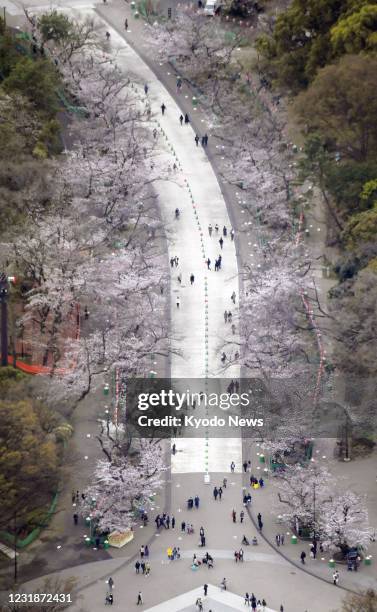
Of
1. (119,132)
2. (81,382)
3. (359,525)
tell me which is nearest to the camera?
(359,525)

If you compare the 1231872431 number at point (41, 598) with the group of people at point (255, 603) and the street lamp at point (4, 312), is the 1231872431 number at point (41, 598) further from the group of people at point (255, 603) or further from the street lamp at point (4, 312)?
the street lamp at point (4, 312)

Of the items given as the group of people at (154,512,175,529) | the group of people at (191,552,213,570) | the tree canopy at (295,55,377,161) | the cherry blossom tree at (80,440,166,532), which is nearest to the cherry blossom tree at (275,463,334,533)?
the group of people at (191,552,213,570)

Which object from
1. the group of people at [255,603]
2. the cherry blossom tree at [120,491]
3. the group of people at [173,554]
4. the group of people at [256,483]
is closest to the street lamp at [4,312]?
the cherry blossom tree at [120,491]

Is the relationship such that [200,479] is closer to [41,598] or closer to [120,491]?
[120,491]

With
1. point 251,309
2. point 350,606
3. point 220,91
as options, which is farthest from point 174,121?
point 350,606

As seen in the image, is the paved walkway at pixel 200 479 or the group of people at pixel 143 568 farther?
the group of people at pixel 143 568

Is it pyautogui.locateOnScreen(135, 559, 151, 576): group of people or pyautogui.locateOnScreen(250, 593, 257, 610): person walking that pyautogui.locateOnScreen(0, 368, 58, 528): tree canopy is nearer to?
pyautogui.locateOnScreen(135, 559, 151, 576): group of people

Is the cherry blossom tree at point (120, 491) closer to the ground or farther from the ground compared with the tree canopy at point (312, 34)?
closer to the ground

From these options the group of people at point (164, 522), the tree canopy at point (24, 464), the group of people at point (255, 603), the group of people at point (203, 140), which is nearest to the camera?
the group of people at point (255, 603)

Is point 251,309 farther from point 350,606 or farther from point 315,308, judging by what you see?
point 350,606
